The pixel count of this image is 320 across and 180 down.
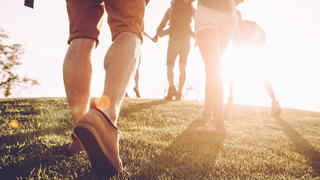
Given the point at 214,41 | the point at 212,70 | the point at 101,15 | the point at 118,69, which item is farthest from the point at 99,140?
the point at 214,41

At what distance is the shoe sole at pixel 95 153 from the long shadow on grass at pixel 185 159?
0.47 ft

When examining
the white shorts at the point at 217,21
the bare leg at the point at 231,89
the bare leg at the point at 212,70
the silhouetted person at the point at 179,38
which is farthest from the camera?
the silhouetted person at the point at 179,38

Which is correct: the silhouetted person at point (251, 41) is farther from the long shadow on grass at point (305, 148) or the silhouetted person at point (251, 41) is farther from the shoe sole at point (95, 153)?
the shoe sole at point (95, 153)

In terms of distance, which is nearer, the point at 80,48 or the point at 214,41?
the point at 80,48

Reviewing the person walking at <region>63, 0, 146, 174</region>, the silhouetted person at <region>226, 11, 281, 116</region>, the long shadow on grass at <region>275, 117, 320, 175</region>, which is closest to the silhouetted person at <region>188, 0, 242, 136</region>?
the long shadow on grass at <region>275, 117, 320, 175</region>

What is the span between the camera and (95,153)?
1282 millimetres

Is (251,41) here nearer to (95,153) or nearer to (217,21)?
(217,21)

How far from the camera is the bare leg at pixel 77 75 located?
1.68 meters

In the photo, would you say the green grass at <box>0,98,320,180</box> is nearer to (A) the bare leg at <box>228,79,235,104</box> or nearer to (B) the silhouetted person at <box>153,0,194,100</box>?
(A) the bare leg at <box>228,79,235,104</box>

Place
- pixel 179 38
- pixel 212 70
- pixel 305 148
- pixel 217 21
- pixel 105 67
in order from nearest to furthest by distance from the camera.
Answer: pixel 105 67 → pixel 305 148 → pixel 212 70 → pixel 217 21 → pixel 179 38

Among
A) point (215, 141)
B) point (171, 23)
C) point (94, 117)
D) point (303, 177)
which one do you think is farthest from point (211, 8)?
point (171, 23)

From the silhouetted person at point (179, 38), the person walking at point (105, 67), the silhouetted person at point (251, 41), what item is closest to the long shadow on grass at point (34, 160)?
the person walking at point (105, 67)

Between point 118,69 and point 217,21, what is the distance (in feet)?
6.27

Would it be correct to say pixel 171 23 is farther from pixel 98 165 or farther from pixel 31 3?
pixel 98 165
